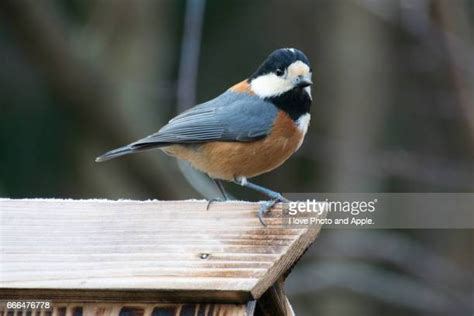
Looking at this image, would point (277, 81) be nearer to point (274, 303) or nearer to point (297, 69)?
point (297, 69)

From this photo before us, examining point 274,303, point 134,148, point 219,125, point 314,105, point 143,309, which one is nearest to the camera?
point 143,309

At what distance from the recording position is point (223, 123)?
149 inches

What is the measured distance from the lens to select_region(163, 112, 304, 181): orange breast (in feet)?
12.0

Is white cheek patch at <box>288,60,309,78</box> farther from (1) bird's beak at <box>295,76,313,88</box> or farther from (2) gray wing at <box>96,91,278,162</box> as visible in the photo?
(2) gray wing at <box>96,91,278,162</box>

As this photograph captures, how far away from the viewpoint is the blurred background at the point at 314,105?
5.19 m

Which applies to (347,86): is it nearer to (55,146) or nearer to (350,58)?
(350,58)

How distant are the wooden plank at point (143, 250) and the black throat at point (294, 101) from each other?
124 centimetres

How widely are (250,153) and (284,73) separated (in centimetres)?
37

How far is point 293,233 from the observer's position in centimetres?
248

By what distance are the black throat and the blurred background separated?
884mm

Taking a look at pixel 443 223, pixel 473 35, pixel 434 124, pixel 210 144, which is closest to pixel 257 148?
pixel 210 144

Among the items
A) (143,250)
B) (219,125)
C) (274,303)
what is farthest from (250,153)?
(143,250)

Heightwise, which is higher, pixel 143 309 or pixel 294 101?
pixel 294 101

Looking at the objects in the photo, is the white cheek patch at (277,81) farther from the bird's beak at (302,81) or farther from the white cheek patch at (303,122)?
the white cheek patch at (303,122)
